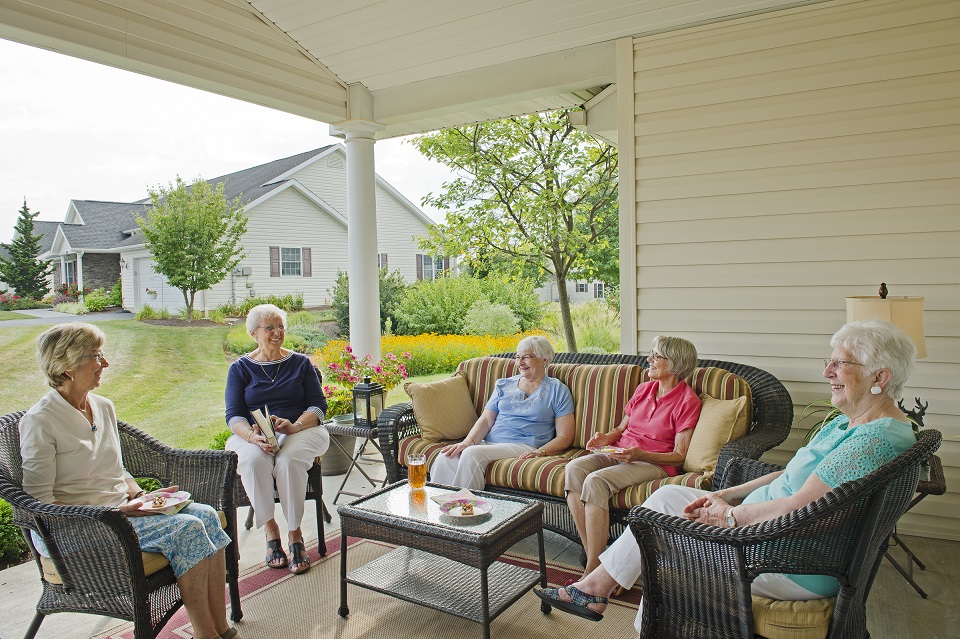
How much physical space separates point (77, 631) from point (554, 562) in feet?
6.62

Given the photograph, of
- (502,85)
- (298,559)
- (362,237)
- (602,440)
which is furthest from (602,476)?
(362,237)

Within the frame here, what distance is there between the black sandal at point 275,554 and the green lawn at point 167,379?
9.55 ft

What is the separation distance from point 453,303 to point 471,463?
6149mm

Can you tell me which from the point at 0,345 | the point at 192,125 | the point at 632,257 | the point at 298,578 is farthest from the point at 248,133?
the point at 298,578

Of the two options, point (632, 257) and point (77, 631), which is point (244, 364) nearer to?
point (77, 631)

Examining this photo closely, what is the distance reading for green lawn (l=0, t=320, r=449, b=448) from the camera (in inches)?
229

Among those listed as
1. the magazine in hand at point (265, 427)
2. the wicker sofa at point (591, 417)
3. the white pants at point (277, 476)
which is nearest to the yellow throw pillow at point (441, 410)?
the wicker sofa at point (591, 417)

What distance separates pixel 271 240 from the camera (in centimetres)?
810

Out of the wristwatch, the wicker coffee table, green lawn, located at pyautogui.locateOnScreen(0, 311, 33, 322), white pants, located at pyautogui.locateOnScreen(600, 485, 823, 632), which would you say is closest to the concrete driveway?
green lawn, located at pyautogui.locateOnScreen(0, 311, 33, 322)

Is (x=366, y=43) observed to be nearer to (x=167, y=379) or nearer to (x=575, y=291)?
(x=167, y=379)

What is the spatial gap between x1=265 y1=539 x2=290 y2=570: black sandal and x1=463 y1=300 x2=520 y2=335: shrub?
612 cm

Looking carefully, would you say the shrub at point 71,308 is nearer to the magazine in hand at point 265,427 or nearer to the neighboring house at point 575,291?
the magazine in hand at point 265,427

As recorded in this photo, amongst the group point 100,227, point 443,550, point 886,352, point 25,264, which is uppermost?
point 100,227

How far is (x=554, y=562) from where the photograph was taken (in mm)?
3211
